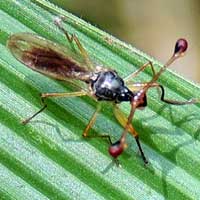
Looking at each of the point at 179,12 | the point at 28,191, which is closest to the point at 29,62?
the point at 28,191

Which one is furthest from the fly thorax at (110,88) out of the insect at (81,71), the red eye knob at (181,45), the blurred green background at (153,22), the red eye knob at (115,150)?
the blurred green background at (153,22)

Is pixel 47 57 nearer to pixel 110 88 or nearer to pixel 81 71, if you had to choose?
pixel 81 71

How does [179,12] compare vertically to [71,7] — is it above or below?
above

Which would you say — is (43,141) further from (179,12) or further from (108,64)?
(179,12)

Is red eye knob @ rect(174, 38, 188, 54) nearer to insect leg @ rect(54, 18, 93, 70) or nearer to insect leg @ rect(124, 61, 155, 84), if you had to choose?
insect leg @ rect(124, 61, 155, 84)

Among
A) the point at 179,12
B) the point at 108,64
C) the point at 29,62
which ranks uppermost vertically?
the point at 179,12
